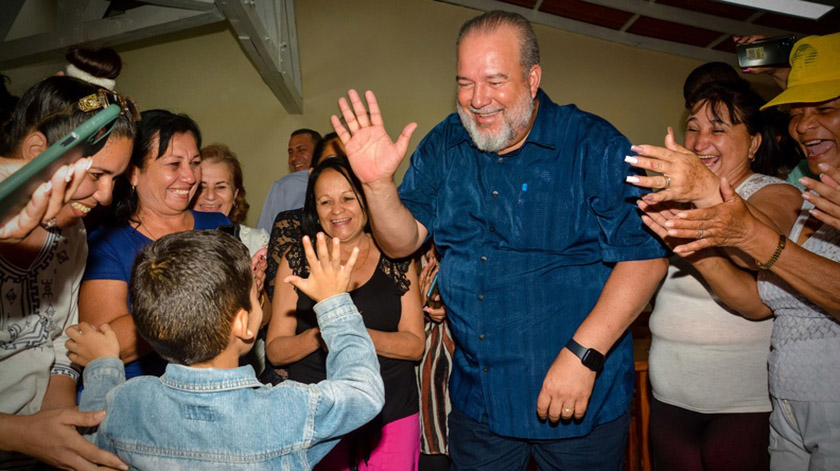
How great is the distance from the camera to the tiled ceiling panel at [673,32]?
20.5ft

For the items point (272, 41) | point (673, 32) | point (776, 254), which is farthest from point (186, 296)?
point (673, 32)

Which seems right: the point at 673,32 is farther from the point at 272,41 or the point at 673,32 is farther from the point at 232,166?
the point at 232,166

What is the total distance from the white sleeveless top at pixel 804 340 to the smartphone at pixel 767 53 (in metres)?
0.85

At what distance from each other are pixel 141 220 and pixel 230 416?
118 cm

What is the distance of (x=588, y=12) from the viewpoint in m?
6.46

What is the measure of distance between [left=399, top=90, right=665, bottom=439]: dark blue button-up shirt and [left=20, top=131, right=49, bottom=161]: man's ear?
121 centimetres

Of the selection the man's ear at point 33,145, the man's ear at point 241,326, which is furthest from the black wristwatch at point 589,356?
the man's ear at point 33,145

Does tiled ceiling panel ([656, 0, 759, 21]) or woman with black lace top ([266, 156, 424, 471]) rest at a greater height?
tiled ceiling panel ([656, 0, 759, 21])

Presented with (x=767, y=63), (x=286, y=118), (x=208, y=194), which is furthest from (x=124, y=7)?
(x=767, y=63)

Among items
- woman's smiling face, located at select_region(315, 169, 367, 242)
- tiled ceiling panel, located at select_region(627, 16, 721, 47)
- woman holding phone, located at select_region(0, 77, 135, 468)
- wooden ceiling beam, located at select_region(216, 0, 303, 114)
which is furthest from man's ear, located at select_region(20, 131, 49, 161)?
tiled ceiling panel, located at select_region(627, 16, 721, 47)

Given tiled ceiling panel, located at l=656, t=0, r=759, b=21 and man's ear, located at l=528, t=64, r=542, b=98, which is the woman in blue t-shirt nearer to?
man's ear, located at l=528, t=64, r=542, b=98

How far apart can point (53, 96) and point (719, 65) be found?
2644 millimetres

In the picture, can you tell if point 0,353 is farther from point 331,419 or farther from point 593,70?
point 593,70

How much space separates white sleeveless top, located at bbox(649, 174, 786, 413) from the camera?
1914 mm
